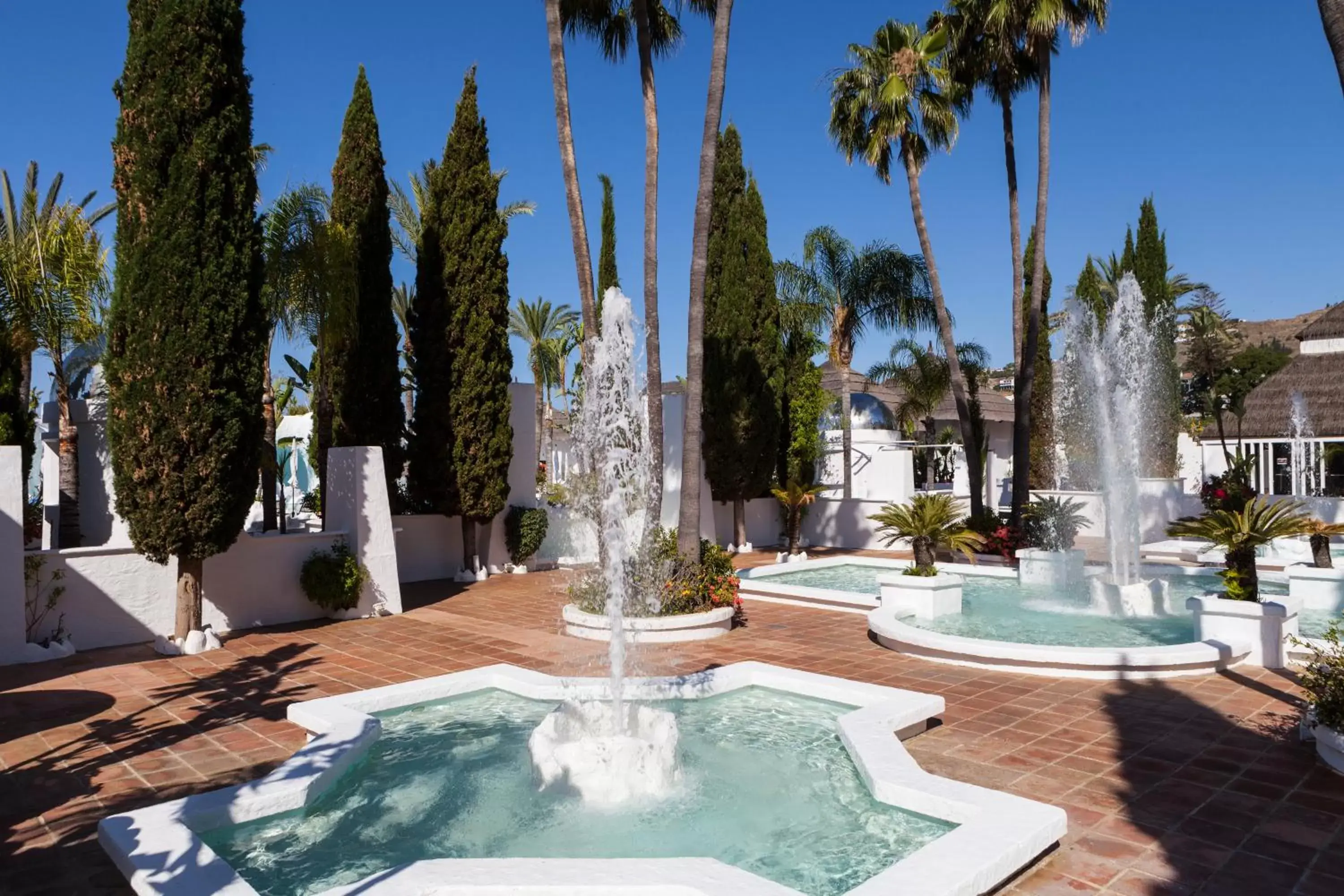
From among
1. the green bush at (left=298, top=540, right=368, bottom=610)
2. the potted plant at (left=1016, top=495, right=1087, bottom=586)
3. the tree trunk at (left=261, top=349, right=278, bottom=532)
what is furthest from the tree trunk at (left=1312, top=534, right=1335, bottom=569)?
the tree trunk at (left=261, top=349, right=278, bottom=532)

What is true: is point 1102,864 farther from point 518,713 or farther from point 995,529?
point 995,529

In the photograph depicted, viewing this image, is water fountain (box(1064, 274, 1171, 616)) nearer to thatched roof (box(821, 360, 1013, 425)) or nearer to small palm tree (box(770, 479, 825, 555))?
small palm tree (box(770, 479, 825, 555))

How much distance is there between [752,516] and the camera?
64.4 ft

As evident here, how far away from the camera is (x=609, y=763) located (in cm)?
525

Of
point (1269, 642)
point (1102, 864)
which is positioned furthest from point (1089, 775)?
point (1269, 642)

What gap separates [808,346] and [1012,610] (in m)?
9.91

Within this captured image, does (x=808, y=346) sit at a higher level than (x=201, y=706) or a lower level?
higher

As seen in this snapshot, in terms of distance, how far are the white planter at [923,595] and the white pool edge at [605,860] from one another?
3898mm

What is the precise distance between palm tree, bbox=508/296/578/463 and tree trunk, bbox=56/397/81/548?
2569 cm

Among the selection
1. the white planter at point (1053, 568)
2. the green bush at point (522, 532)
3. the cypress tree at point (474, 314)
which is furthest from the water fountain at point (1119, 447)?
the cypress tree at point (474, 314)

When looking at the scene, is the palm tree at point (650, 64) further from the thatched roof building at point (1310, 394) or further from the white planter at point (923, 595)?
the thatched roof building at point (1310, 394)

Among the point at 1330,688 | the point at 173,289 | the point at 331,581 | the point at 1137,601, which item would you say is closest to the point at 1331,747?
the point at 1330,688

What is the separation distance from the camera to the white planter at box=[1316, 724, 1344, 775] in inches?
210

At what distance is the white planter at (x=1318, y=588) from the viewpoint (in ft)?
35.4
